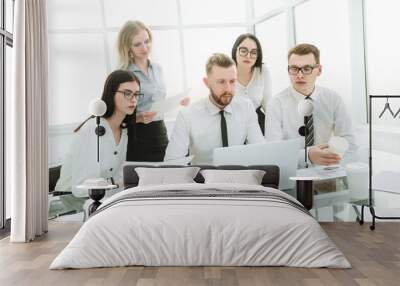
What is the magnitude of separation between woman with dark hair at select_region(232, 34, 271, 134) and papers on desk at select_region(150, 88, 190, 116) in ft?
2.44

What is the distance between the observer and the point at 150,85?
7.51 meters

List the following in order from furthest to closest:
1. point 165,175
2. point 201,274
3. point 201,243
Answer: point 165,175 < point 201,243 < point 201,274

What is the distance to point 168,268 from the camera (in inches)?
177

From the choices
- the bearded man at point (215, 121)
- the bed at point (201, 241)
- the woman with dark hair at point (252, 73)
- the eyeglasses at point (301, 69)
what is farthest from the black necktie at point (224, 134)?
the bed at point (201, 241)

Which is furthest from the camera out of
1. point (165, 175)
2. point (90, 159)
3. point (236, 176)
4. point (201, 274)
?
point (90, 159)

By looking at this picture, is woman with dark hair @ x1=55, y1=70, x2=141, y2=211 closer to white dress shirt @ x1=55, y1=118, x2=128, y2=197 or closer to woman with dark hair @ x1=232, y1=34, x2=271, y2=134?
white dress shirt @ x1=55, y1=118, x2=128, y2=197

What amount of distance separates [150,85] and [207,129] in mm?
980

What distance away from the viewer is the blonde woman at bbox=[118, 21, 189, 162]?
7441 mm

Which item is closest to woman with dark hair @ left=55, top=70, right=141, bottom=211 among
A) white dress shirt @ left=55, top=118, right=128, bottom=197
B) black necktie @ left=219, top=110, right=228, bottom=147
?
white dress shirt @ left=55, top=118, right=128, bottom=197

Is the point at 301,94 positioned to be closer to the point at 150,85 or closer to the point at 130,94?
the point at 150,85

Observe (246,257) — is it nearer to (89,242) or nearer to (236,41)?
(89,242)

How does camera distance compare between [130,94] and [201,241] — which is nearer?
[201,241]

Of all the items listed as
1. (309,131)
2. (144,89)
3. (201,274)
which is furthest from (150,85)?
(201,274)

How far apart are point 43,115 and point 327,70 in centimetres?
368
